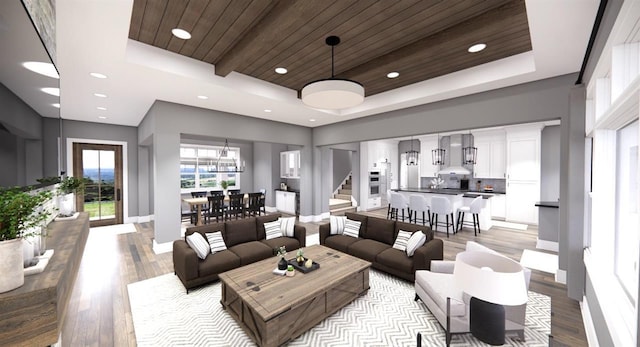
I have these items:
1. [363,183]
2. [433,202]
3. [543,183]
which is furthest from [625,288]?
[363,183]

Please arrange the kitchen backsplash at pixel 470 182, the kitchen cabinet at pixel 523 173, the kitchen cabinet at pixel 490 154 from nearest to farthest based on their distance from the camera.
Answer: the kitchen cabinet at pixel 523 173 < the kitchen cabinet at pixel 490 154 < the kitchen backsplash at pixel 470 182

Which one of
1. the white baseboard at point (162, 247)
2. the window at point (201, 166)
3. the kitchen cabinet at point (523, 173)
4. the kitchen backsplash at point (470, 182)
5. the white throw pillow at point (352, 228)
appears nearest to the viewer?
the white throw pillow at point (352, 228)

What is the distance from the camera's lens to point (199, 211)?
651 centimetres

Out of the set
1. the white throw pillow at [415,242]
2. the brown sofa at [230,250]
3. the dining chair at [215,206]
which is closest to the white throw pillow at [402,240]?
the white throw pillow at [415,242]

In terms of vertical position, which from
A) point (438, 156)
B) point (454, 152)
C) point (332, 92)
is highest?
point (332, 92)

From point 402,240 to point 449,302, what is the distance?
1753mm

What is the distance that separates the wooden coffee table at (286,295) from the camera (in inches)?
86.4

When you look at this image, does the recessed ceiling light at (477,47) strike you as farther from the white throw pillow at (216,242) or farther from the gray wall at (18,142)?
the white throw pillow at (216,242)

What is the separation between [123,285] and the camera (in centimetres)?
346

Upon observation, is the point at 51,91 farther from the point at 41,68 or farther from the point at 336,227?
the point at 336,227

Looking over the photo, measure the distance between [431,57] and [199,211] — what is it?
622cm

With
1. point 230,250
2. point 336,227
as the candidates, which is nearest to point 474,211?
point 336,227

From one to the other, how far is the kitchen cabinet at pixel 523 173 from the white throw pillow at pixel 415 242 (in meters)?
5.51

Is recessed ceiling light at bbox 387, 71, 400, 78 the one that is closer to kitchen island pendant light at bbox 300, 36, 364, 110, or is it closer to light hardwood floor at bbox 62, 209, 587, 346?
kitchen island pendant light at bbox 300, 36, 364, 110
